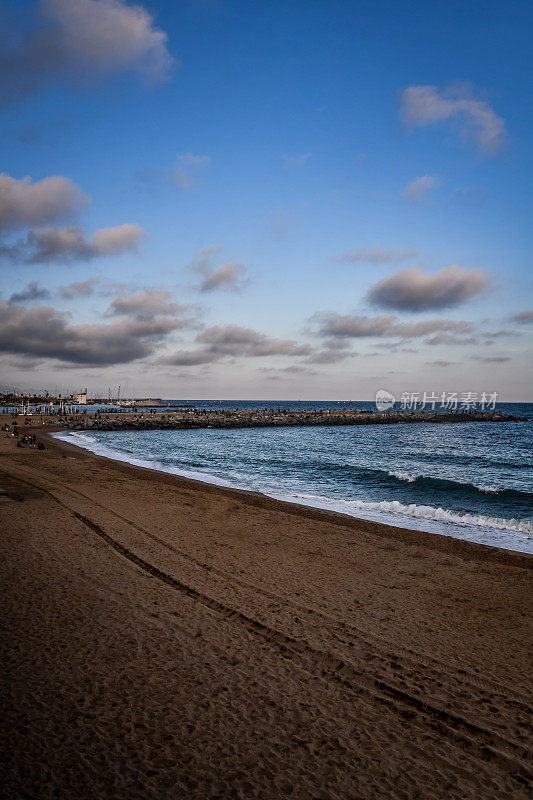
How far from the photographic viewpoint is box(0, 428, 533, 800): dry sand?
3.56m

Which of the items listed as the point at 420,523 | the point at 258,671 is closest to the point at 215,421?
the point at 420,523

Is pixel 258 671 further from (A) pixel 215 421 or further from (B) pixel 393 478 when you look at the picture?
(A) pixel 215 421

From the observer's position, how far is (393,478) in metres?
23.5

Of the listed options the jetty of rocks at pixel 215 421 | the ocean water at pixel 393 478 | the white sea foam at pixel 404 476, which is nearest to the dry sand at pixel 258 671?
the ocean water at pixel 393 478

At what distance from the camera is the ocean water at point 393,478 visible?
14.9 meters

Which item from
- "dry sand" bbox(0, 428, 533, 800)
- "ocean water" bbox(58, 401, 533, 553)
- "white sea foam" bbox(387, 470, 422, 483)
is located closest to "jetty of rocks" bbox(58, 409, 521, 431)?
"ocean water" bbox(58, 401, 533, 553)

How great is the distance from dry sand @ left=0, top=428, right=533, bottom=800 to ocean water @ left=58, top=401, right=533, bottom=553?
457 cm

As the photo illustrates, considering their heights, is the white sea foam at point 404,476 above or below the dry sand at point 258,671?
below

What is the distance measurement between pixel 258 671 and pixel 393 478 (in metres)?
19.8

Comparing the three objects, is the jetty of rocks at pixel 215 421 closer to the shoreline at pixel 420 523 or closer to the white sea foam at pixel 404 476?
the white sea foam at pixel 404 476

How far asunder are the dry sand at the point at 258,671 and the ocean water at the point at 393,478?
15.0 ft

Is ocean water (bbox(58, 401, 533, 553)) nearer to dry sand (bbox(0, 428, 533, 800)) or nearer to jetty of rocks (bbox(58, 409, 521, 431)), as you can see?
dry sand (bbox(0, 428, 533, 800))

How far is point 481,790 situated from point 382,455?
106 ft

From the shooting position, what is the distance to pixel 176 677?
4.82 m
